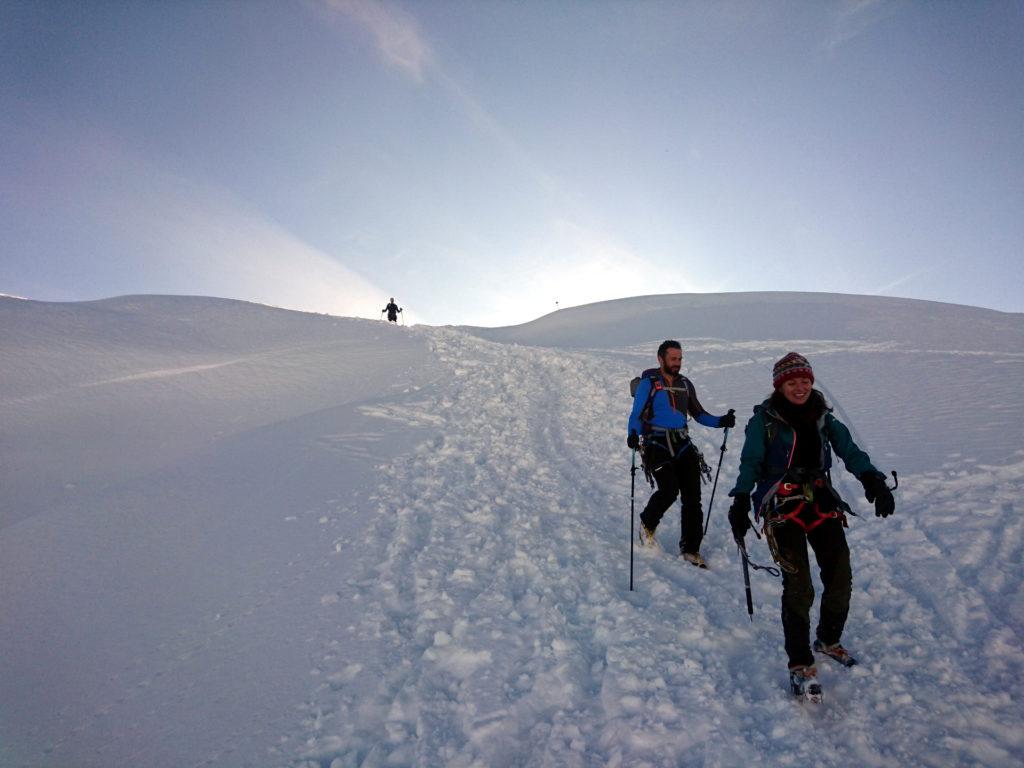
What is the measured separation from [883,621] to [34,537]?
713 cm

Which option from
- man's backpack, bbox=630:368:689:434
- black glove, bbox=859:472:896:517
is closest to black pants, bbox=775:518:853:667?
black glove, bbox=859:472:896:517

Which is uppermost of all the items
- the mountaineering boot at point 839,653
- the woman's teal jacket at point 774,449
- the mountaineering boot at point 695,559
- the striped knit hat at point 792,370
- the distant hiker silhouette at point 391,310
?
the distant hiker silhouette at point 391,310

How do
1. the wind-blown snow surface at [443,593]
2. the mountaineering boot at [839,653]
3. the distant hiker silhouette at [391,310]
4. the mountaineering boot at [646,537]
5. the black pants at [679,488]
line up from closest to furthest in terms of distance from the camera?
the wind-blown snow surface at [443,593], the mountaineering boot at [839,653], the black pants at [679,488], the mountaineering boot at [646,537], the distant hiker silhouette at [391,310]

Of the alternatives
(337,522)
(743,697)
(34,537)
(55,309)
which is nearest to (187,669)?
(337,522)

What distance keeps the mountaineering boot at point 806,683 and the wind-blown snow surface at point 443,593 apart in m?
0.10

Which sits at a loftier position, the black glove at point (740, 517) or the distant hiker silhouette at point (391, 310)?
the distant hiker silhouette at point (391, 310)

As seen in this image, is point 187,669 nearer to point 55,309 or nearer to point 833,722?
point 833,722

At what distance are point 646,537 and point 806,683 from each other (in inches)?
82.7

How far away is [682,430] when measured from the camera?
498cm

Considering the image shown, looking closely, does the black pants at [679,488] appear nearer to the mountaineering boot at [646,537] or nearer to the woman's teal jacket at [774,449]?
the mountaineering boot at [646,537]

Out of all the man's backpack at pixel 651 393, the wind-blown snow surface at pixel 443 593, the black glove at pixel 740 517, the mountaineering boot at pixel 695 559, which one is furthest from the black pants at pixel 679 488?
the black glove at pixel 740 517

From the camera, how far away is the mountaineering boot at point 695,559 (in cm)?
461

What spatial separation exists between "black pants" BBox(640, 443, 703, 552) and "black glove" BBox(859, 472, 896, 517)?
5.85 ft

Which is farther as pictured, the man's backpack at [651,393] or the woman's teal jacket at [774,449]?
the man's backpack at [651,393]
